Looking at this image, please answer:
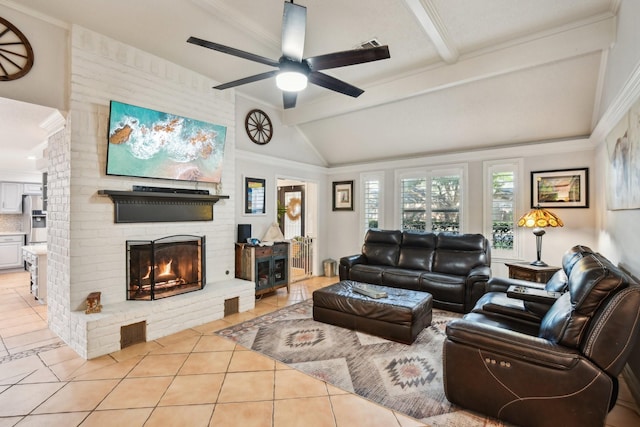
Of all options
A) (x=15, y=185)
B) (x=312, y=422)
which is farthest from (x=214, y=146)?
(x=15, y=185)

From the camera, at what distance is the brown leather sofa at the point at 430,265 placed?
4.10 m

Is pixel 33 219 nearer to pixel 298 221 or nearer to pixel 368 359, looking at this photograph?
pixel 298 221

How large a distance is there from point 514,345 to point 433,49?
324cm

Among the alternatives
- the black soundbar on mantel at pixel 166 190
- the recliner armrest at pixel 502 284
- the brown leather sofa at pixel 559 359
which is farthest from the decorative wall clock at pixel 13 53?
the recliner armrest at pixel 502 284

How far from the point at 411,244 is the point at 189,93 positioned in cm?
408

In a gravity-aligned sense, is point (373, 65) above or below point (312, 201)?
above

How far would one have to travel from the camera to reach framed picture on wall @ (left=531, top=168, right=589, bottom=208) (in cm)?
441

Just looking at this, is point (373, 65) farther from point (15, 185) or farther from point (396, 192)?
point (15, 185)

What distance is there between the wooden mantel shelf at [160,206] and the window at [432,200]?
353 centimetres

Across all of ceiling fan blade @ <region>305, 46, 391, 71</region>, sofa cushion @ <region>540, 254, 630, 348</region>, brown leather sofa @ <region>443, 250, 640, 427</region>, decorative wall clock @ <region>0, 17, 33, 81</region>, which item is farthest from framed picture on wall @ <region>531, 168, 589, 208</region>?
decorative wall clock @ <region>0, 17, 33, 81</region>

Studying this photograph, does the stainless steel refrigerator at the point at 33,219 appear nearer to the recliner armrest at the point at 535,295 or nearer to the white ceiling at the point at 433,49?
the white ceiling at the point at 433,49

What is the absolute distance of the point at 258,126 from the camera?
17.5 ft

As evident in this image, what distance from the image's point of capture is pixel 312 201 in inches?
269

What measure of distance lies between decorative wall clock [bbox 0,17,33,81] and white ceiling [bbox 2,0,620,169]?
0.90ft
